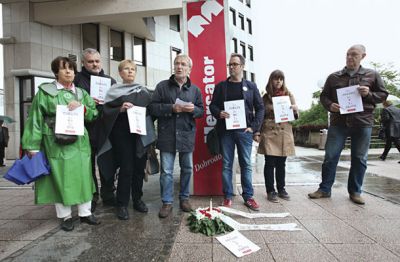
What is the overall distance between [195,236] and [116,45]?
46.8 feet

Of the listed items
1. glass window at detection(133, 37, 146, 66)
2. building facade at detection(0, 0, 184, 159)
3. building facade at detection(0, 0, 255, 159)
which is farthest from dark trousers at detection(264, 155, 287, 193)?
glass window at detection(133, 37, 146, 66)

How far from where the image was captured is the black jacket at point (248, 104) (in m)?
3.98

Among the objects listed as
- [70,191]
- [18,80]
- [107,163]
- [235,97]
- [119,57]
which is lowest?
[70,191]

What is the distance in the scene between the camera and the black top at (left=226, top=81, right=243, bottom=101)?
400 centimetres

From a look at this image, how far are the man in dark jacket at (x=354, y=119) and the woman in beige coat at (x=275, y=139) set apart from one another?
23.0 inches

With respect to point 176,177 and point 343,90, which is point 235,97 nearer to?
point 343,90

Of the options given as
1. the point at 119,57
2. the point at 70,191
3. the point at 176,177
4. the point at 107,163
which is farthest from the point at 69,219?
the point at 119,57

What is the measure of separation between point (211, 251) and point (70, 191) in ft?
5.37

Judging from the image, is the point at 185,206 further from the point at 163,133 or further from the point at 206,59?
the point at 206,59

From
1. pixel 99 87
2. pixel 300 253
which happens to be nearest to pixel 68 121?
pixel 99 87

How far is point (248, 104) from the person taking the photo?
3996mm

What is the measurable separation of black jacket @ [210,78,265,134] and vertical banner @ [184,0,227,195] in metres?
0.33

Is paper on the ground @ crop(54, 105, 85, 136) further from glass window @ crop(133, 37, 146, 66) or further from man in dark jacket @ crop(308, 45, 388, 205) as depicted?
glass window @ crop(133, 37, 146, 66)

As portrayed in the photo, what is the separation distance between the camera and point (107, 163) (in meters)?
3.66
